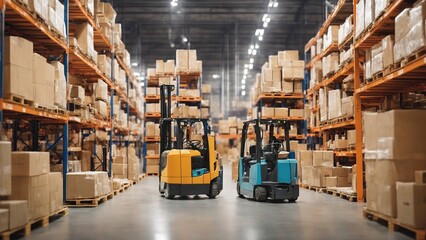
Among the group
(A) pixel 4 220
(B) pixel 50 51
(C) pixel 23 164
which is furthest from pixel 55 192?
(B) pixel 50 51

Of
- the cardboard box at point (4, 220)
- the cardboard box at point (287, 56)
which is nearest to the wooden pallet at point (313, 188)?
the cardboard box at point (287, 56)

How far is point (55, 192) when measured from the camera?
8094 mm

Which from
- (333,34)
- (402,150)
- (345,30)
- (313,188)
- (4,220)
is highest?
(333,34)

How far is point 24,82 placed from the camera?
7359 mm

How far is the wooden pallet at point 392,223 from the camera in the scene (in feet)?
19.2

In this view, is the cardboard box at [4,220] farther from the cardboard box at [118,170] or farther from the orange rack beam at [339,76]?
the cardboard box at [118,170]

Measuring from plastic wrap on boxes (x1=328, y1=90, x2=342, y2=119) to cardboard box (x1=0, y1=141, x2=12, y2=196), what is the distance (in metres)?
8.38

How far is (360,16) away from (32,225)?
23.4 ft

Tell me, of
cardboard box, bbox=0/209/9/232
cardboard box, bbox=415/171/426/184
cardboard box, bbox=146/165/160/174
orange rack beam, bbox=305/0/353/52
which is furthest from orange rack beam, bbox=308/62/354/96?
cardboard box, bbox=0/209/9/232

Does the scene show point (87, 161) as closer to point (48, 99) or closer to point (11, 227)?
point (48, 99)

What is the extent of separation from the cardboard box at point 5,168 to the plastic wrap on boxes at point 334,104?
27.5 ft

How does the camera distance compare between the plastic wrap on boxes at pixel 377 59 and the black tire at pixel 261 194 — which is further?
the black tire at pixel 261 194

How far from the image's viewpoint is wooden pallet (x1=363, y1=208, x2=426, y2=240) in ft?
19.2

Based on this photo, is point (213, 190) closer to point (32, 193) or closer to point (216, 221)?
point (216, 221)
